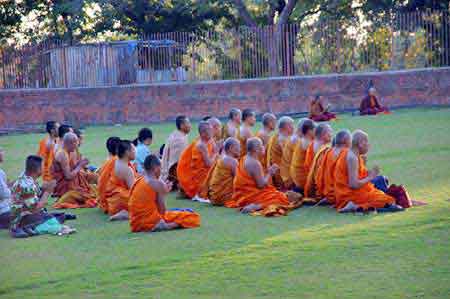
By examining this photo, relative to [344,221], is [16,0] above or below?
above

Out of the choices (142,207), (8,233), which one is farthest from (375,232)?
(8,233)

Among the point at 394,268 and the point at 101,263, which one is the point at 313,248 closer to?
the point at 394,268

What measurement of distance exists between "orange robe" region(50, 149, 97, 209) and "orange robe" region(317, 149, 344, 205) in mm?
3324

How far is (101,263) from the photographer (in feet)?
30.2

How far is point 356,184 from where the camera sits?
11461mm

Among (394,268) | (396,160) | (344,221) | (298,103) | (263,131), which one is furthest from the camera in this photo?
(298,103)

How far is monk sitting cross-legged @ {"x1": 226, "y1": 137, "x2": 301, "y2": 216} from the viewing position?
471 inches

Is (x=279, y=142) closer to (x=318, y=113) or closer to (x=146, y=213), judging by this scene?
(x=146, y=213)

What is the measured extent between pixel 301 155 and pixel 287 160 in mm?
508

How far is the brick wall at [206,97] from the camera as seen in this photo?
94.2 feet

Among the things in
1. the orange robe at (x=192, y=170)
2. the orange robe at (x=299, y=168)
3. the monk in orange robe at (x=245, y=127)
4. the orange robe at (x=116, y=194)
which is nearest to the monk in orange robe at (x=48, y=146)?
the orange robe at (x=192, y=170)

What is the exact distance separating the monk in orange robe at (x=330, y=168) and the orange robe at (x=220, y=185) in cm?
122

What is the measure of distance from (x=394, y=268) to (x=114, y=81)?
75.0 ft

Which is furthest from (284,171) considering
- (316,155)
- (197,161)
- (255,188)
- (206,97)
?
(206,97)
